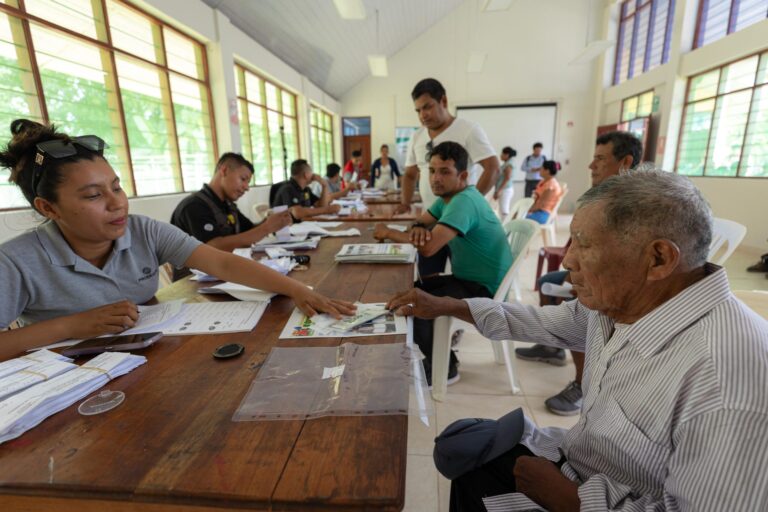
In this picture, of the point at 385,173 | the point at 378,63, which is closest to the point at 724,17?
the point at 378,63

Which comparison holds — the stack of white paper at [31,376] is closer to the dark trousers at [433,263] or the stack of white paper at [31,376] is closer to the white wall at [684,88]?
the dark trousers at [433,263]

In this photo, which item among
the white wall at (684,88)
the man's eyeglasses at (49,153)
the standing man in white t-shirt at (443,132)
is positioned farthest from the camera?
the white wall at (684,88)

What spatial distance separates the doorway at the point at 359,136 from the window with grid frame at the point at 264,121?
2.84 m

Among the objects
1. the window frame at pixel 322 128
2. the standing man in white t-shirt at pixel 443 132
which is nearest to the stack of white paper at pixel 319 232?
the standing man in white t-shirt at pixel 443 132

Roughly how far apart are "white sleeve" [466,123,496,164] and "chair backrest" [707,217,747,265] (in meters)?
1.34

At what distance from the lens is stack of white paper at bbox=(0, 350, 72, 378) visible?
29.1 inches

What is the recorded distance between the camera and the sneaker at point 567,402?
178 centimetres

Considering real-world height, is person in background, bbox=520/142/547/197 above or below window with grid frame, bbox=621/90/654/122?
below

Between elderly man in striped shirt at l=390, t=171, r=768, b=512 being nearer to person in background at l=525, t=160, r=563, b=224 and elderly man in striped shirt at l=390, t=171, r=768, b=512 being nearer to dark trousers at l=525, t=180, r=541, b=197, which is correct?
person in background at l=525, t=160, r=563, b=224

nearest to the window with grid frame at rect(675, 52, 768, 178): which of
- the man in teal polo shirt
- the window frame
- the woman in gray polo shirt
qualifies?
the man in teal polo shirt

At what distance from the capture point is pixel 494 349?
7.29ft

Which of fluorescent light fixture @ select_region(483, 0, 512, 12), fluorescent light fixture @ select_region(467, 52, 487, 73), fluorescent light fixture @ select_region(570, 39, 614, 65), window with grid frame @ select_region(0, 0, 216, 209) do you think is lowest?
window with grid frame @ select_region(0, 0, 216, 209)

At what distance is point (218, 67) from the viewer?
4777 mm

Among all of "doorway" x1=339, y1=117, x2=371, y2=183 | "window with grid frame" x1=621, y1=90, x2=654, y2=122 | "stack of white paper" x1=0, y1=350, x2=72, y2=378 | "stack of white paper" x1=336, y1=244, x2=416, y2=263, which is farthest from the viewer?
"doorway" x1=339, y1=117, x2=371, y2=183
